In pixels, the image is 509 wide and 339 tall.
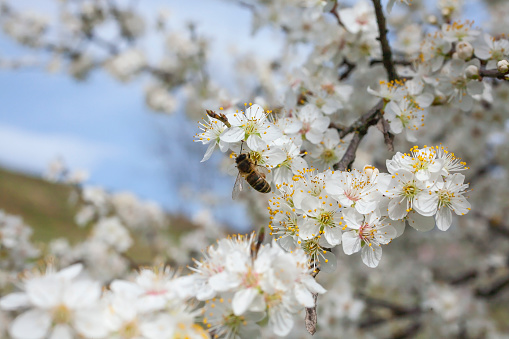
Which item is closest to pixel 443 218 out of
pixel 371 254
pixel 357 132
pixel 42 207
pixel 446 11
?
pixel 371 254

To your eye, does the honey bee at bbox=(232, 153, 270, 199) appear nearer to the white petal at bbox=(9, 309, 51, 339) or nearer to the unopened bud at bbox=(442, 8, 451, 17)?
the white petal at bbox=(9, 309, 51, 339)

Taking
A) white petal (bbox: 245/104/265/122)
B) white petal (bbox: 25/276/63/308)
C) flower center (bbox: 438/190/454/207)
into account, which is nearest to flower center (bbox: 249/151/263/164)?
white petal (bbox: 245/104/265/122)

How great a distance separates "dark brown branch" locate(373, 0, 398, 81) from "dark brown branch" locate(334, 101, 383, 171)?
0.21 metres

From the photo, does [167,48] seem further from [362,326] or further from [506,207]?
[506,207]

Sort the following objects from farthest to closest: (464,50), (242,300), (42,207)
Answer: (42,207) → (464,50) → (242,300)

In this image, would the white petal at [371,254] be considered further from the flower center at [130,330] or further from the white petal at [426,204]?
the flower center at [130,330]

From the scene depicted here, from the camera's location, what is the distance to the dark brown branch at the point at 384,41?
1.77 meters

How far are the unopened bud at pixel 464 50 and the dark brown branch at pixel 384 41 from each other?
287 millimetres

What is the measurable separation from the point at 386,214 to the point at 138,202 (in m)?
4.20

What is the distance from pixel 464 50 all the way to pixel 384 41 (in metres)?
0.36

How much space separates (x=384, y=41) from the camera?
1849 mm

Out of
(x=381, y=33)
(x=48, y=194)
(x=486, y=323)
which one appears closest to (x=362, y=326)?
(x=486, y=323)

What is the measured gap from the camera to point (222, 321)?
1.15 m

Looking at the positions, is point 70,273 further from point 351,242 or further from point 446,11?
point 446,11
